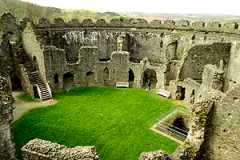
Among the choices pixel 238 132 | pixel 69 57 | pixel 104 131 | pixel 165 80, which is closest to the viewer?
pixel 238 132

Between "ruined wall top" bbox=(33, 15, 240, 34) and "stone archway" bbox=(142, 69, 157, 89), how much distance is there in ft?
21.8

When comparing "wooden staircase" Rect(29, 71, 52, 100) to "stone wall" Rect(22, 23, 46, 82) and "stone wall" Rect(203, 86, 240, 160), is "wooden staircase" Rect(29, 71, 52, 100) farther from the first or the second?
"stone wall" Rect(203, 86, 240, 160)

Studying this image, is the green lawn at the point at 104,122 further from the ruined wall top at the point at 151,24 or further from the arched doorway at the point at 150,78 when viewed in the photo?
the ruined wall top at the point at 151,24

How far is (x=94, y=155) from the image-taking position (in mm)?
12211

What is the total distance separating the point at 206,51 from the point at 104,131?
12318 mm

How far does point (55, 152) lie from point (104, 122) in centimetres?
1090

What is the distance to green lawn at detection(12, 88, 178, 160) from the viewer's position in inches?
796

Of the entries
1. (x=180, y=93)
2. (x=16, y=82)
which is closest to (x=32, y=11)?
(x=16, y=82)

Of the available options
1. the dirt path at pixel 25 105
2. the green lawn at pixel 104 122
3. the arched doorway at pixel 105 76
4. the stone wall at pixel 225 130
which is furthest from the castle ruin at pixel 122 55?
the stone wall at pixel 225 130

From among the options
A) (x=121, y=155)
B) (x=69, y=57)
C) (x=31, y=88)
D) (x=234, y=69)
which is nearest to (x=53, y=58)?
(x=31, y=88)

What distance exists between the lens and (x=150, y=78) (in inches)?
1312

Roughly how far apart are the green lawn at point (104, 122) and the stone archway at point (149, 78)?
A: 2226 mm

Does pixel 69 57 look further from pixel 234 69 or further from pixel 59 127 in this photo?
pixel 234 69

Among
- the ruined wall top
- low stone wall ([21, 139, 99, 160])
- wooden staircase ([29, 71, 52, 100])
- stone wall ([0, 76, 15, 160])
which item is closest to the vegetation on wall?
the ruined wall top
